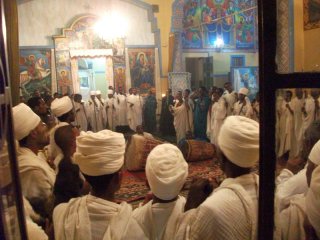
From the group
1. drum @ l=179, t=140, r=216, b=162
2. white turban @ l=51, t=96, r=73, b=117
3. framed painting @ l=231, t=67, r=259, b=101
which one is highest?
framed painting @ l=231, t=67, r=259, b=101

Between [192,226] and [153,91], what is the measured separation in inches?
430

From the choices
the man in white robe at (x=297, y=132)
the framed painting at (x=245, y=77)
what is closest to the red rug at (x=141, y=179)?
the man in white robe at (x=297, y=132)

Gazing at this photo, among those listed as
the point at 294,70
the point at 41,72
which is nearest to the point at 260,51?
the point at 294,70

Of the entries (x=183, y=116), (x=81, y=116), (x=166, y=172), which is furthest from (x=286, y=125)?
(x=81, y=116)

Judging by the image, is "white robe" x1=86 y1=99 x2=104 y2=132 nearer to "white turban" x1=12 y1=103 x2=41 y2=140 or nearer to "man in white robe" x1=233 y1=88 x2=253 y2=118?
"man in white robe" x1=233 y1=88 x2=253 y2=118

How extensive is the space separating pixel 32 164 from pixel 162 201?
1.01 meters

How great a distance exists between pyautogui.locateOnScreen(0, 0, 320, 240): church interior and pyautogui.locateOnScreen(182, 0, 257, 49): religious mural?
38mm

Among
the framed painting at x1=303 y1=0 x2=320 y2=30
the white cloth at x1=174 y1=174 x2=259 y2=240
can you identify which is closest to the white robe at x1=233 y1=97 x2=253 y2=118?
the white cloth at x1=174 y1=174 x2=259 y2=240

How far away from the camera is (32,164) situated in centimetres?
239

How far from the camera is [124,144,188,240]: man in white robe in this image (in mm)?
1780

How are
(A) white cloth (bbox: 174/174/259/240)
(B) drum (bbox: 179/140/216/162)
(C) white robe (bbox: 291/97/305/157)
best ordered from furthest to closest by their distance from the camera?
(B) drum (bbox: 179/140/216/162), (A) white cloth (bbox: 174/174/259/240), (C) white robe (bbox: 291/97/305/157)

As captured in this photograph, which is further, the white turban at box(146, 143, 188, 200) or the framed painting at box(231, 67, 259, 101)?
the framed painting at box(231, 67, 259, 101)

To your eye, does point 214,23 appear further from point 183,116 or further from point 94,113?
point 94,113

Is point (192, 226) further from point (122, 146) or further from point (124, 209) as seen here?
point (122, 146)
